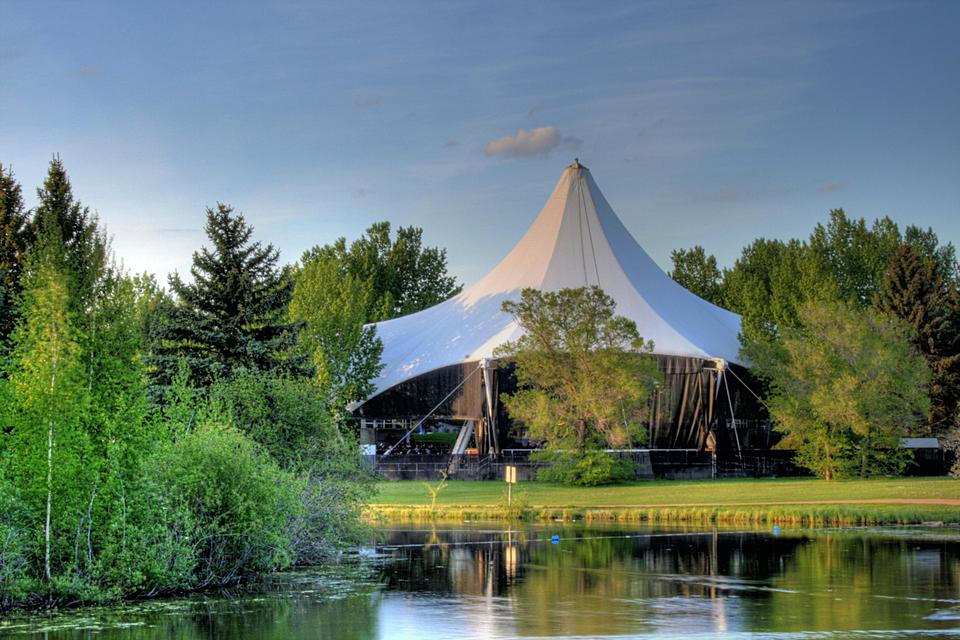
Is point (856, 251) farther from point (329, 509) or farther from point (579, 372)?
point (329, 509)

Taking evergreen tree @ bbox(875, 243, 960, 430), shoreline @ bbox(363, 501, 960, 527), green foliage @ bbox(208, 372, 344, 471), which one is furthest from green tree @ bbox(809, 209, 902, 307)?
green foliage @ bbox(208, 372, 344, 471)

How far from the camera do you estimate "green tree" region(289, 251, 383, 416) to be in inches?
1908

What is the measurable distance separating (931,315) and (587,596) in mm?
Result: 38156

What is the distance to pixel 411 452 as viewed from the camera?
50.1 m

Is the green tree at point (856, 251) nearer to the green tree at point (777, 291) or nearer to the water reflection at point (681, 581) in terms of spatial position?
the green tree at point (777, 291)

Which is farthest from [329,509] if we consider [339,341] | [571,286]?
[339,341]

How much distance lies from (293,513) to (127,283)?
16.1ft

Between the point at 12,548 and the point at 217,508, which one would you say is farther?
the point at 217,508

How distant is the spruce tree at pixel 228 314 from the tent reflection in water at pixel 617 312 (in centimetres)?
1614

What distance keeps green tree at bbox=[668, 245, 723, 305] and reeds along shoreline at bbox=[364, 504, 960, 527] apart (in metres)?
49.7

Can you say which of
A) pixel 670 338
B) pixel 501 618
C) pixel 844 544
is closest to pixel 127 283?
pixel 501 618

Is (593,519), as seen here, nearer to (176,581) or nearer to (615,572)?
(615,572)

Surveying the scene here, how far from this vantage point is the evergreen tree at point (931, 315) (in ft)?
164

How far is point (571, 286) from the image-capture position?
48.7 metres
